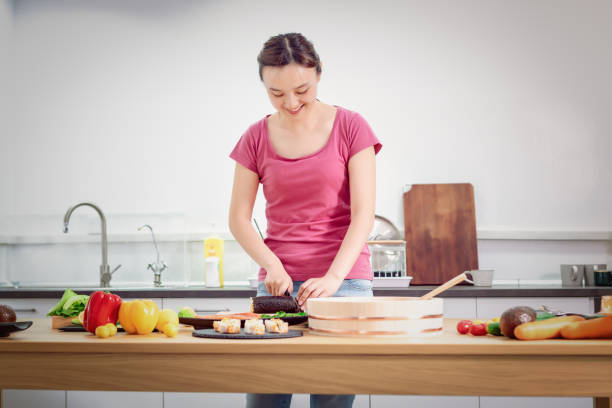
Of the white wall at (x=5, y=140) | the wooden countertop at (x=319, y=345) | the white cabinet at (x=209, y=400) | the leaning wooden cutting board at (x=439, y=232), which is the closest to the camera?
the wooden countertop at (x=319, y=345)

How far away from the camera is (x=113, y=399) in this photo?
258 centimetres

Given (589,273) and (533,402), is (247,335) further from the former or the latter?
(589,273)

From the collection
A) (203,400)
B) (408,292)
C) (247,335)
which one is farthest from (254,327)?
(203,400)

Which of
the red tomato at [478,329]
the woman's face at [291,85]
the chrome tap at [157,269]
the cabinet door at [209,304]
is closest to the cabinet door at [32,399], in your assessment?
the cabinet door at [209,304]

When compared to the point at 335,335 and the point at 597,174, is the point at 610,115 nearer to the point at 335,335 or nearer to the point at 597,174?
the point at 597,174

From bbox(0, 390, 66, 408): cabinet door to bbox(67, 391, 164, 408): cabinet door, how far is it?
5cm

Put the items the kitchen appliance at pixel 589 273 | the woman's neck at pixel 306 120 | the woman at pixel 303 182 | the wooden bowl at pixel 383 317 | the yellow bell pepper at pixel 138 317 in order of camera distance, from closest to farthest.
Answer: the wooden bowl at pixel 383 317 < the yellow bell pepper at pixel 138 317 < the woman at pixel 303 182 < the woman's neck at pixel 306 120 < the kitchen appliance at pixel 589 273

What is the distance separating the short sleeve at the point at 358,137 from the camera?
1.63 m

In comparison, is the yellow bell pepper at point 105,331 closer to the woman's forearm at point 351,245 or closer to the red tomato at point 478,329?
the woman's forearm at point 351,245

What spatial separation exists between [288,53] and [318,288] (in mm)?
596

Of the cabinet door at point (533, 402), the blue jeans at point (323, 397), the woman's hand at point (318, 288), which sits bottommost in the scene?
the cabinet door at point (533, 402)

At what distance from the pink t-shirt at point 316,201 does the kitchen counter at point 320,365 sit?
19.6 inches

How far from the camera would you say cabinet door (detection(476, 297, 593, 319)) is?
2.47m

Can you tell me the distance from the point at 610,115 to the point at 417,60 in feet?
3.14
